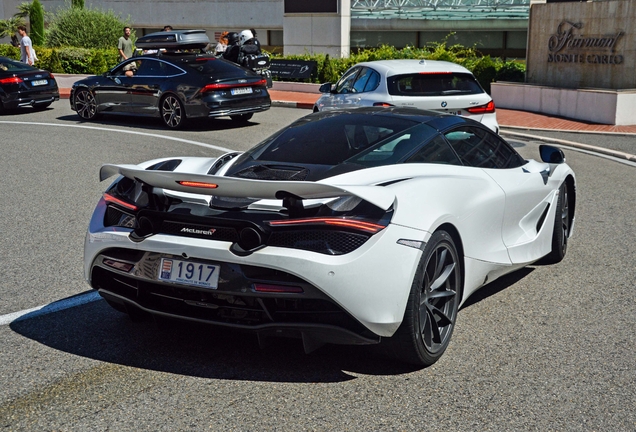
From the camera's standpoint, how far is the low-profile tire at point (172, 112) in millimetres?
16328

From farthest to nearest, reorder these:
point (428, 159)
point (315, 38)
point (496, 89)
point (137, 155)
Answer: point (315, 38)
point (496, 89)
point (137, 155)
point (428, 159)

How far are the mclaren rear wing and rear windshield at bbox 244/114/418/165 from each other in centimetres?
87

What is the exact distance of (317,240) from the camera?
426 centimetres

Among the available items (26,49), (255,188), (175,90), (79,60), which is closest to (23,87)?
(175,90)

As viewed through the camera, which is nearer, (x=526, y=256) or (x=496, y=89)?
(x=526, y=256)

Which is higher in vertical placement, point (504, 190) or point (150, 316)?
point (504, 190)

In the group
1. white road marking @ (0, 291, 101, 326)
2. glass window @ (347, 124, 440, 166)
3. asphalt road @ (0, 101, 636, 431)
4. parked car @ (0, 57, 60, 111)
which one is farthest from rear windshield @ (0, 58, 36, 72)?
glass window @ (347, 124, 440, 166)

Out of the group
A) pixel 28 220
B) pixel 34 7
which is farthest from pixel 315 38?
pixel 28 220

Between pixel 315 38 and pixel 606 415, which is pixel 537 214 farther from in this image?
pixel 315 38

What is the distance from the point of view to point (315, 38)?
3391 centimetres

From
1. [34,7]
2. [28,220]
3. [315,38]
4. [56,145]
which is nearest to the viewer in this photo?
[28,220]

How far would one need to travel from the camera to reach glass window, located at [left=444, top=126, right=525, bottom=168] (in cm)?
566

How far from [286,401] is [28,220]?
5.28 meters

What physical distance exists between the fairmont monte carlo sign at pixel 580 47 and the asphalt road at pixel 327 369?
12843 mm
